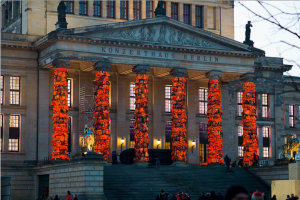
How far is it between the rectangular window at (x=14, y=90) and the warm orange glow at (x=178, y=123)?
46.8 feet

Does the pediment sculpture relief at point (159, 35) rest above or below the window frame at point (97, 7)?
below

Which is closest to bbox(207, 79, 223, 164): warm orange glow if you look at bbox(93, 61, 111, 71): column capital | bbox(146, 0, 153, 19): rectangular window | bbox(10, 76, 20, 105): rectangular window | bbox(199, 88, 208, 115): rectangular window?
bbox(199, 88, 208, 115): rectangular window

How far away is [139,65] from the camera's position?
51.8 m

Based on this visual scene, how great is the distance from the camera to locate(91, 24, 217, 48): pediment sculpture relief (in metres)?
51.3

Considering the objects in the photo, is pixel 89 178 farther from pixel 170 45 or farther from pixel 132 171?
pixel 170 45

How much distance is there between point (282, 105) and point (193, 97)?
11.4 metres

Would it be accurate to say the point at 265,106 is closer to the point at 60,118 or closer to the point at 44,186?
the point at 60,118

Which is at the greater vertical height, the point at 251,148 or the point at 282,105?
the point at 282,105

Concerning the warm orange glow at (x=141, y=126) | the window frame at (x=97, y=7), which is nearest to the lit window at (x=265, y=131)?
the warm orange glow at (x=141, y=126)

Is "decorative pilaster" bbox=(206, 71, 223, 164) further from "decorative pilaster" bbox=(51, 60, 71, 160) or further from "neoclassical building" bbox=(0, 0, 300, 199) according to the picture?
"decorative pilaster" bbox=(51, 60, 71, 160)

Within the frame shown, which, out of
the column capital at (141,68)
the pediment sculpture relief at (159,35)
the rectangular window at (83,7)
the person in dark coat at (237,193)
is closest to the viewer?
the person in dark coat at (237,193)

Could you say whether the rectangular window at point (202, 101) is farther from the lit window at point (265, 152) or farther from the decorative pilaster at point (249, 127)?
the lit window at point (265, 152)

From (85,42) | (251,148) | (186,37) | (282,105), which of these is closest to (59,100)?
(85,42)

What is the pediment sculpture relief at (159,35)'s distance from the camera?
5128 cm
